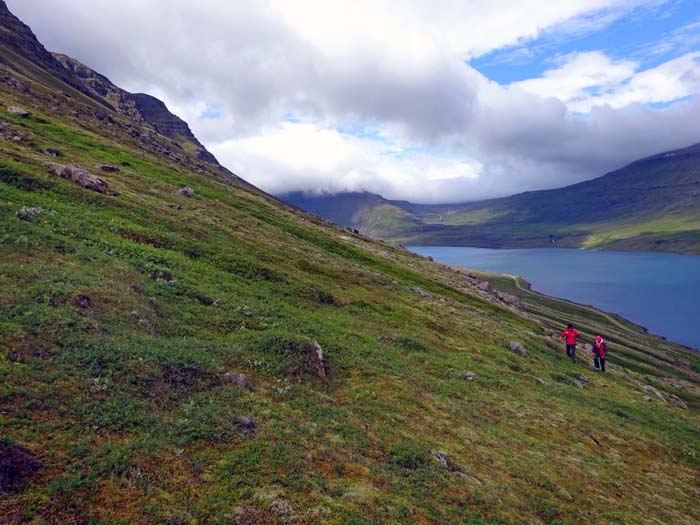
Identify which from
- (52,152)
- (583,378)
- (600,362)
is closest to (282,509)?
(583,378)

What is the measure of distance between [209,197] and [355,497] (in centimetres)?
7340

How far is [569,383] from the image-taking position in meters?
42.3

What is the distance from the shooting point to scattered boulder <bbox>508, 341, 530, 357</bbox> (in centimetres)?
4760

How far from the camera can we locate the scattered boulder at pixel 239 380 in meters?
20.0

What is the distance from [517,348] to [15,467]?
157ft

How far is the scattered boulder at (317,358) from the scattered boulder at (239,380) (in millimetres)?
4937

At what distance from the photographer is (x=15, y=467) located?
1159 cm

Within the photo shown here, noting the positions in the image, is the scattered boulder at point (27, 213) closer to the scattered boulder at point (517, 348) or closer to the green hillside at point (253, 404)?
the green hillside at point (253, 404)

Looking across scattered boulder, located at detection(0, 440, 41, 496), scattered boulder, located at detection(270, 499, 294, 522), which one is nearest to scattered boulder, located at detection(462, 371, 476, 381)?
scattered boulder, located at detection(270, 499, 294, 522)

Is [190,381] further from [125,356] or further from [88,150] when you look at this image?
[88,150]

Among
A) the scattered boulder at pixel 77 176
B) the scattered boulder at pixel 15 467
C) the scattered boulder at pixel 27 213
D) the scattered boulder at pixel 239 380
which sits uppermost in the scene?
the scattered boulder at pixel 77 176

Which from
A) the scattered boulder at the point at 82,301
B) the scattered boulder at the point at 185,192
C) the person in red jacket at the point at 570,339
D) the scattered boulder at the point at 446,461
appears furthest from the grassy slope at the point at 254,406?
the scattered boulder at the point at 185,192

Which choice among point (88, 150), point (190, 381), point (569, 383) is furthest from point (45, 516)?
point (88, 150)

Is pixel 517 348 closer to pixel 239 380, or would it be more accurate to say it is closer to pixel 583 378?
pixel 583 378
